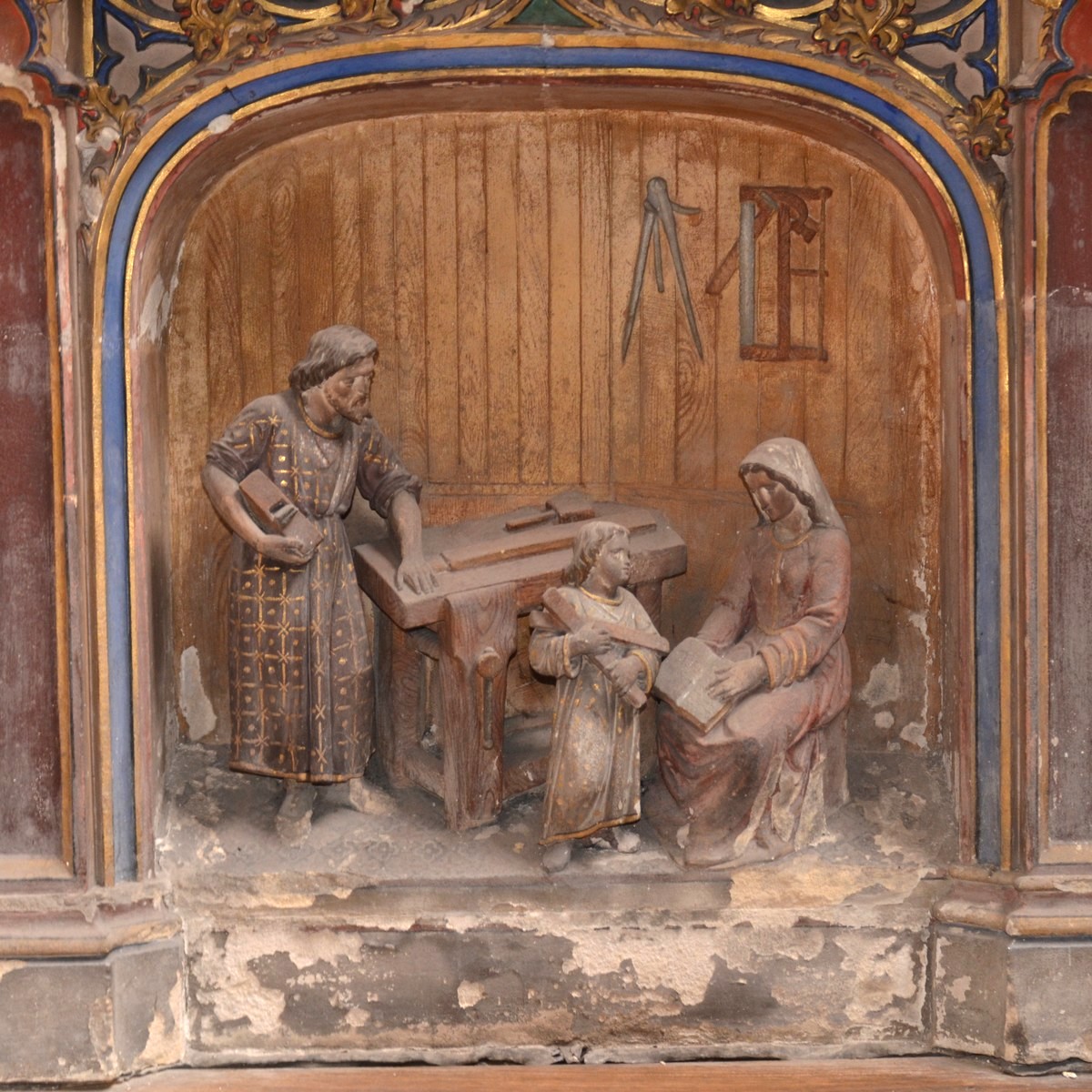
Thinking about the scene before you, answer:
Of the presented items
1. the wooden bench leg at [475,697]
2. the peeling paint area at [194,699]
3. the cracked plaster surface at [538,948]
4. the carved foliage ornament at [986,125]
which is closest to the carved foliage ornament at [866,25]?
the carved foliage ornament at [986,125]

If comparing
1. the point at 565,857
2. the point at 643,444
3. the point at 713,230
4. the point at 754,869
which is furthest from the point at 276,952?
the point at 713,230

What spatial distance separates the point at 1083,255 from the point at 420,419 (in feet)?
6.92

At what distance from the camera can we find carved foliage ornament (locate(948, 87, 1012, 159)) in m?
6.74

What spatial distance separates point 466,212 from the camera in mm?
7391

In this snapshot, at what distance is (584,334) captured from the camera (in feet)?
24.4

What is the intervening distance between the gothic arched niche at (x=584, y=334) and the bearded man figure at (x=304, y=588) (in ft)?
1.18

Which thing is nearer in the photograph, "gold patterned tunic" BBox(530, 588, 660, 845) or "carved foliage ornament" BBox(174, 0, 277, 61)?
"carved foliage ornament" BBox(174, 0, 277, 61)

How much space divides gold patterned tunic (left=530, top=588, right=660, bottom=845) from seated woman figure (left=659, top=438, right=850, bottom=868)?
18 centimetres

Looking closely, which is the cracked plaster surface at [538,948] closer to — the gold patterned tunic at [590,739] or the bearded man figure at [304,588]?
the gold patterned tunic at [590,739]

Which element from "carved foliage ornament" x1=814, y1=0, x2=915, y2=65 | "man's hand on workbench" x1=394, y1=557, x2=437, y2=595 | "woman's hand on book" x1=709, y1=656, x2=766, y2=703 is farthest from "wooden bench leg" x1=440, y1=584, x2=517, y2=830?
"carved foliage ornament" x1=814, y1=0, x2=915, y2=65

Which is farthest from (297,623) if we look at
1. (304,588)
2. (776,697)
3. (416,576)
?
(776,697)

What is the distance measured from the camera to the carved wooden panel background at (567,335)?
24.1ft

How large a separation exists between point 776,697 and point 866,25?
6.46ft

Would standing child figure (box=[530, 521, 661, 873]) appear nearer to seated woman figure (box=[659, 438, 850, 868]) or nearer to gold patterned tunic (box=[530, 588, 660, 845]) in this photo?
gold patterned tunic (box=[530, 588, 660, 845])
